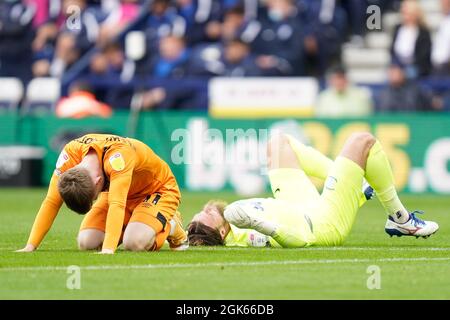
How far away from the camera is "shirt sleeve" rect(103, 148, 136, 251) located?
10695 mm

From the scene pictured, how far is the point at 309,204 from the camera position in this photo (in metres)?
11.9

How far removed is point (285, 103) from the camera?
23.8 meters

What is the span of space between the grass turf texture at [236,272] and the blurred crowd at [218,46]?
35.9 ft

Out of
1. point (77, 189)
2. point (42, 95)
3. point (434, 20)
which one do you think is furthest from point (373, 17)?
point (77, 189)

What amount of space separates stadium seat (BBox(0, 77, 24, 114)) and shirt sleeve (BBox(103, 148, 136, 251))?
53.9 ft

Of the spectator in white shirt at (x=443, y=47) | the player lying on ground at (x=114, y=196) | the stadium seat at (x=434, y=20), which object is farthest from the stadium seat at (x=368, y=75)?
the player lying on ground at (x=114, y=196)

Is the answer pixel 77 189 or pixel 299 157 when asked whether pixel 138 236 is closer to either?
pixel 77 189

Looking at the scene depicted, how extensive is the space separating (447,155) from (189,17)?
23.0ft

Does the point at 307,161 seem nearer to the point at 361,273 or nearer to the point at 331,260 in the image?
the point at 331,260

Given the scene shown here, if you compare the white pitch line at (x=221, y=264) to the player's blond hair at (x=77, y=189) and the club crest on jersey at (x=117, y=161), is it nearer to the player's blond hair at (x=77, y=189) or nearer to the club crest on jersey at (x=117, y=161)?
the player's blond hair at (x=77, y=189)

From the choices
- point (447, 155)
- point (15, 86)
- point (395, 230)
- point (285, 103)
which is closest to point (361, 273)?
point (395, 230)

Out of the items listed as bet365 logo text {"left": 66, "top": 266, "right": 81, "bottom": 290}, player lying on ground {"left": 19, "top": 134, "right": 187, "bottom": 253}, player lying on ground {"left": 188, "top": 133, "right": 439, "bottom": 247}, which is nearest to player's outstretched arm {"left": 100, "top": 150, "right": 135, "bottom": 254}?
player lying on ground {"left": 19, "top": 134, "right": 187, "bottom": 253}

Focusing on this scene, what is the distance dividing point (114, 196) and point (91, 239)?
1014 millimetres

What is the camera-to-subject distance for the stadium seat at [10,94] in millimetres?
27078
